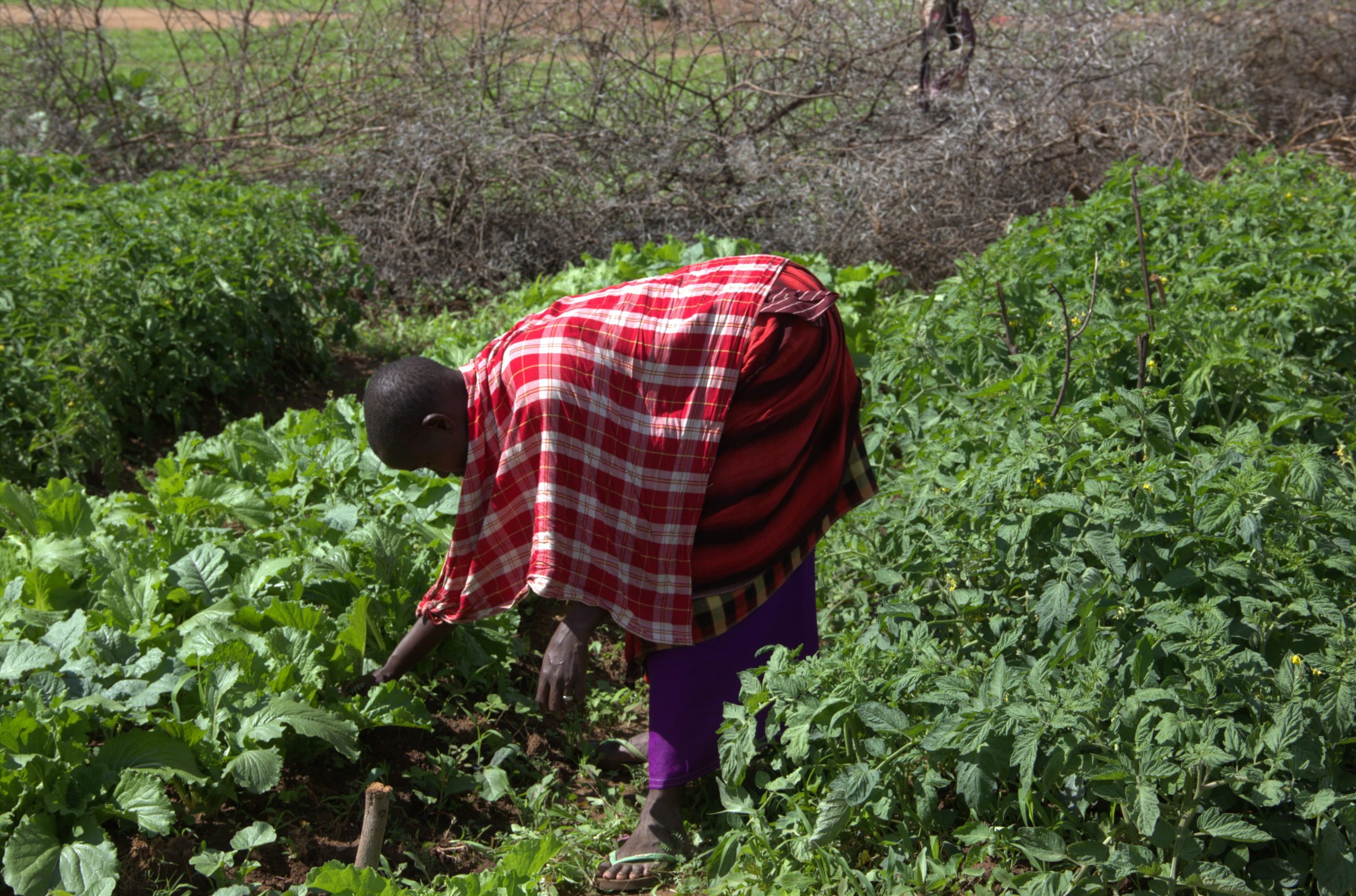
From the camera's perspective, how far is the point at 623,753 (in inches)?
128

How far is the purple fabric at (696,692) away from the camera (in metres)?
2.79

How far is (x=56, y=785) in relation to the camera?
2.42 m

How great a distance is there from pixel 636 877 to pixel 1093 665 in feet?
3.91

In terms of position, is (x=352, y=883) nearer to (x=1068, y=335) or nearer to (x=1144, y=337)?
(x=1068, y=335)

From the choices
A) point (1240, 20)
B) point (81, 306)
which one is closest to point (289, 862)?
point (81, 306)

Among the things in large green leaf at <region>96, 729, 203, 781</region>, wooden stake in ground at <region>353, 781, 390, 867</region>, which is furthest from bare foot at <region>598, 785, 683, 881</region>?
large green leaf at <region>96, 729, 203, 781</region>

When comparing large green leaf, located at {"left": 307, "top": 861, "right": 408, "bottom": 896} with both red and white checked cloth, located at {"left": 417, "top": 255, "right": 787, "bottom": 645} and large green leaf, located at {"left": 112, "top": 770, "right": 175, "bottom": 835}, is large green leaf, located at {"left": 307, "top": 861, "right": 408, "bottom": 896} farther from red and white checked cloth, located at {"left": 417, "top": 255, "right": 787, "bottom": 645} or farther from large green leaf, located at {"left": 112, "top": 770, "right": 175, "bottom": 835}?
red and white checked cloth, located at {"left": 417, "top": 255, "right": 787, "bottom": 645}

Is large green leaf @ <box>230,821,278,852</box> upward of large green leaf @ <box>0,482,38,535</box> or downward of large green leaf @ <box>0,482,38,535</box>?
downward

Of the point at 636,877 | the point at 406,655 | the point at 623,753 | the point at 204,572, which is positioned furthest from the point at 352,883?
the point at 204,572

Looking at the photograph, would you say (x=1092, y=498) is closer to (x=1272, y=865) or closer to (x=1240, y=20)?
(x=1272, y=865)

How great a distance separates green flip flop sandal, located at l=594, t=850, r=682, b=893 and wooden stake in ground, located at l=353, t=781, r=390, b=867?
58 centimetres

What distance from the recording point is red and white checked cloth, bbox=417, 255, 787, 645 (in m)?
2.50

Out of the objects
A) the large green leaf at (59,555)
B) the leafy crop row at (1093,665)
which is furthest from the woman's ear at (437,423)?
the large green leaf at (59,555)

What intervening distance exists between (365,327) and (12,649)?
447cm
